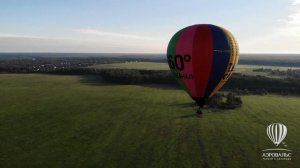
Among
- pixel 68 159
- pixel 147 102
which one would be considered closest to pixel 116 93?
pixel 147 102

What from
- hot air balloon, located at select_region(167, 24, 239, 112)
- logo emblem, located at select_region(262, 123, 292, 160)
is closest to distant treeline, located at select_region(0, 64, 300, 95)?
logo emblem, located at select_region(262, 123, 292, 160)

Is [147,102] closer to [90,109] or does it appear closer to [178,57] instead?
[90,109]

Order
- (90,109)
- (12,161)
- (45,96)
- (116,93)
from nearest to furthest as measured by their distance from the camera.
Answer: (12,161)
(90,109)
(45,96)
(116,93)

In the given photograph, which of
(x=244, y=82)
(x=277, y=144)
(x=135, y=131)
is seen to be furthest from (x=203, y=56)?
(x=244, y=82)

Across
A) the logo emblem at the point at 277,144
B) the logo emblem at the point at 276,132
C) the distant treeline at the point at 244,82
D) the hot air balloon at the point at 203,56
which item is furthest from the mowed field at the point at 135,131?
the hot air balloon at the point at 203,56

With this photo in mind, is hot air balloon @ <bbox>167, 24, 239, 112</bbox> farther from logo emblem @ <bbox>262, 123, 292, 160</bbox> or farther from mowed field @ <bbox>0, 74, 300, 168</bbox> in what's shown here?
logo emblem @ <bbox>262, 123, 292, 160</bbox>

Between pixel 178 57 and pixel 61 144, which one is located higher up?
pixel 178 57

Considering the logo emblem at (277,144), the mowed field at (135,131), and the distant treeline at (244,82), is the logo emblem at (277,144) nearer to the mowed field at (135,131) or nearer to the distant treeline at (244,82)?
the mowed field at (135,131)

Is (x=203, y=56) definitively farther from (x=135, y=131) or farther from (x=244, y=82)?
(x=244, y=82)
